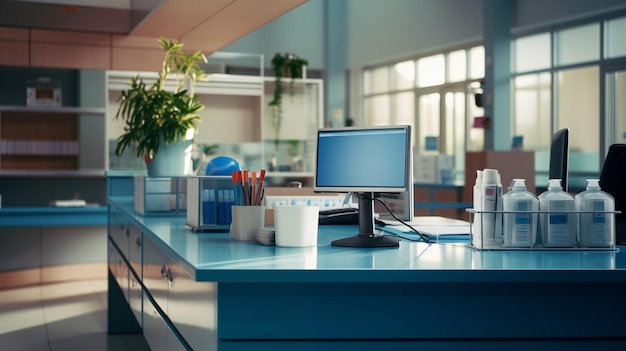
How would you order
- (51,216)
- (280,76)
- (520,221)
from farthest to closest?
(280,76) → (51,216) → (520,221)

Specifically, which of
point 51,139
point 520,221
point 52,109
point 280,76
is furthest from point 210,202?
point 280,76

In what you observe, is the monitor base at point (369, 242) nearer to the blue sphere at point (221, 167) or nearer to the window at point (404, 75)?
the blue sphere at point (221, 167)

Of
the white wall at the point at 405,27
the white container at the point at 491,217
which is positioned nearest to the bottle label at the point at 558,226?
the white container at the point at 491,217

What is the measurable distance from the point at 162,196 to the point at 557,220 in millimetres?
2063

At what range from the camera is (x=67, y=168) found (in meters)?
8.20

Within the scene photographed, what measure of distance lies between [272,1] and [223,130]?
6.85 feet

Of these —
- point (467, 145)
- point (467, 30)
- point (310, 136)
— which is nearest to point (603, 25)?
point (467, 30)

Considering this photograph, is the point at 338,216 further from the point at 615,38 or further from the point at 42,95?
the point at 615,38

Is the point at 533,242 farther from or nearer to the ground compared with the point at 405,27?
nearer to the ground

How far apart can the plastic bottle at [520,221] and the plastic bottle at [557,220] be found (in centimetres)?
4

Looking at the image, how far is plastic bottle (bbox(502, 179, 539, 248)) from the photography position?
7.38ft

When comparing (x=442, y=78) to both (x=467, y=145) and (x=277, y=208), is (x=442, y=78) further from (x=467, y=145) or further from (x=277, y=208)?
(x=277, y=208)

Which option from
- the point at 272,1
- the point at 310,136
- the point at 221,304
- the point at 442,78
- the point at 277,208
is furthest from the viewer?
the point at 442,78

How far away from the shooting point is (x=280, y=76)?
8883 millimetres
